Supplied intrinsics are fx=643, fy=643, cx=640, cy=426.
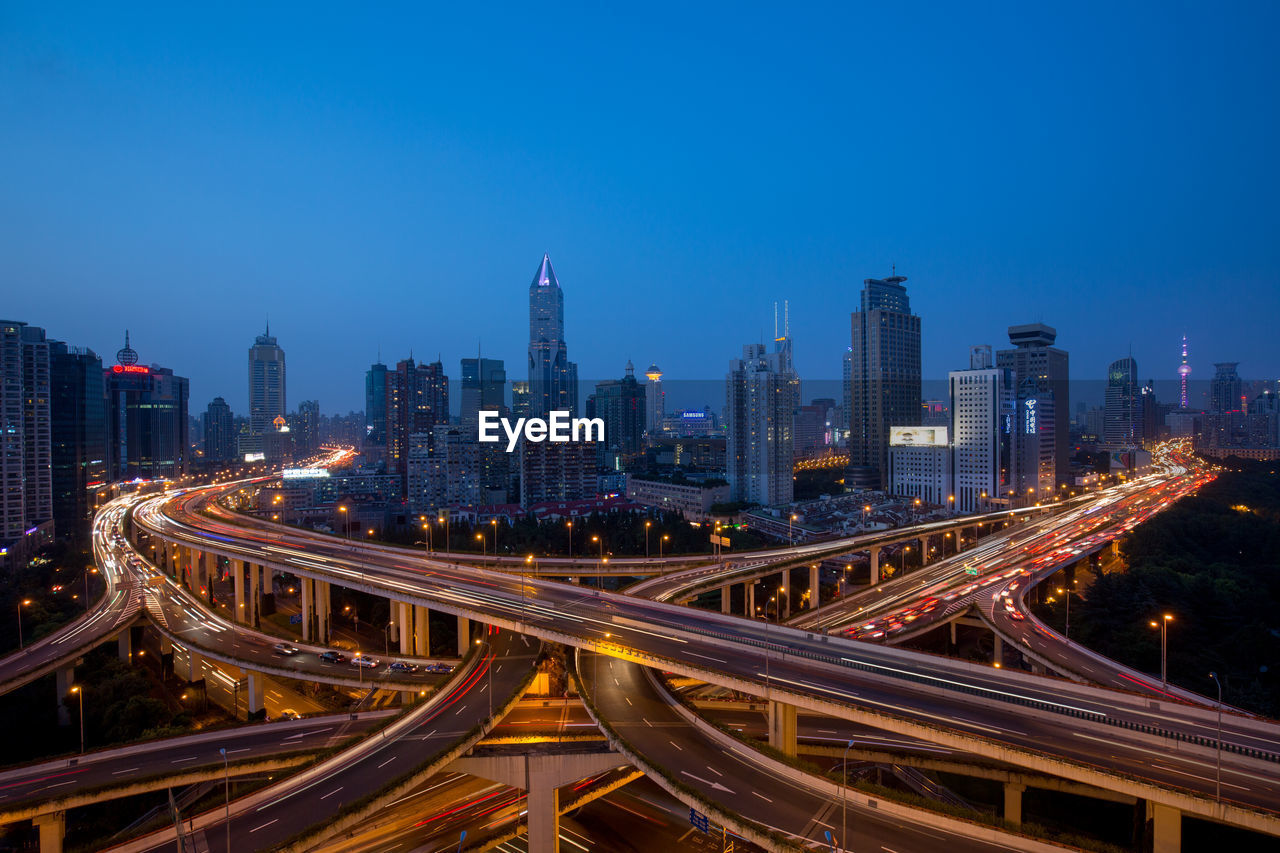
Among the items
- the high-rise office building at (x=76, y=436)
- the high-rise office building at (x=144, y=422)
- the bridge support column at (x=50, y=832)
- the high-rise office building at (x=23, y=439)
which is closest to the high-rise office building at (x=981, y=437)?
the bridge support column at (x=50, y=832)

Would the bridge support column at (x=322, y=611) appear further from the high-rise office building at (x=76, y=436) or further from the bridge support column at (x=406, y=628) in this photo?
the high-rise office building at (x=76, y=436)

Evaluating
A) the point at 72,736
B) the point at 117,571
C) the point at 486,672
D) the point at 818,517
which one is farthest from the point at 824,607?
the point at 117,571

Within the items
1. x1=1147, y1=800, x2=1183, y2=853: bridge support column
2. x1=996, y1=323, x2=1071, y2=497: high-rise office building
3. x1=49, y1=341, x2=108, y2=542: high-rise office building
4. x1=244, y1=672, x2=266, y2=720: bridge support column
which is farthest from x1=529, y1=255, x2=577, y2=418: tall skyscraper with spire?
x1=1147, y1=800, x2=1183, y2=853: bridge support column

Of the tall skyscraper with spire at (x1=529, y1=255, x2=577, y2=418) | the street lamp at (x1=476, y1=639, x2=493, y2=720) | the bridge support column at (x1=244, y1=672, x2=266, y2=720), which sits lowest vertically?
the bridge support column at (x1=244, y1=672, x2=266, y2=720)

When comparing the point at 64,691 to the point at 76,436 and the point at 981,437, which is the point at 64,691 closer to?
the point at 76,436

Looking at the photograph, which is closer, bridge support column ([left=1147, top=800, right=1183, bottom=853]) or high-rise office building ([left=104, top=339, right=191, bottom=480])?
bridge support column ([left=1147, top=800, right=1183, bottom=853])

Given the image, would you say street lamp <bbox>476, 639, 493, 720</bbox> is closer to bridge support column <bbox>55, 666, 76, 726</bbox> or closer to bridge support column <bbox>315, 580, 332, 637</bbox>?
bridge support column <bbox>315, 580, 332, 637</bbox>

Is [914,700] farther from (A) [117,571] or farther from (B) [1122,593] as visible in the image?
(A) [117,571]
